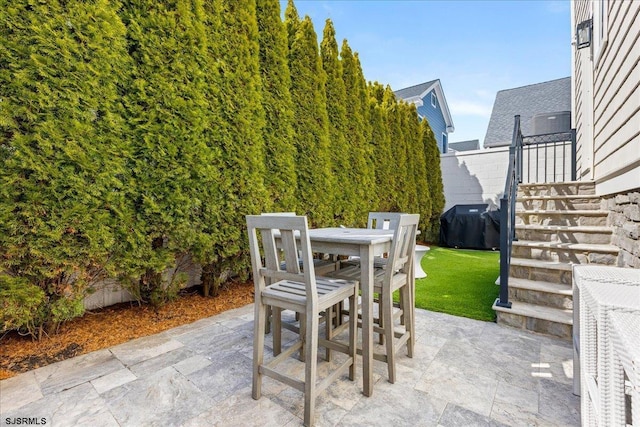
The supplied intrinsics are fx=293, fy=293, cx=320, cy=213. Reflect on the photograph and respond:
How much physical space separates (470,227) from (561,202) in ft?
11.2

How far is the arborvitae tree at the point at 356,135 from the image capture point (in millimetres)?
5262

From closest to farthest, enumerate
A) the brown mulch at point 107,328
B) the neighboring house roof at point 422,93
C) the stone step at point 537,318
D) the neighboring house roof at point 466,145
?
1. the brown mulch at point 107,328
2. the stone step at point 537,318
3. the neighboring house roof at point 422,93
4. the neighboring house roof at point 466,145

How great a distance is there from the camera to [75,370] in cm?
199

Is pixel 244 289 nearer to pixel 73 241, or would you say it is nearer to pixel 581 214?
pixel 73 241

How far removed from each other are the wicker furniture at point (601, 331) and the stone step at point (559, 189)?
3.38 m

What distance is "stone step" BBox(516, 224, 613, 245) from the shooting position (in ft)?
10.4

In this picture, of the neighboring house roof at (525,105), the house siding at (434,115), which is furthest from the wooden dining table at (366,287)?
the house siding at (434,115)

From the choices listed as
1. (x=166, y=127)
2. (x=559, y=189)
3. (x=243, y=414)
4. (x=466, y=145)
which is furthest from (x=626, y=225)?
(x=466, y=145)

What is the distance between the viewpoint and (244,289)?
12.5ft

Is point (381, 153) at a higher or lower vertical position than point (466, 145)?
lower

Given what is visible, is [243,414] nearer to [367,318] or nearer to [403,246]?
[367,318]

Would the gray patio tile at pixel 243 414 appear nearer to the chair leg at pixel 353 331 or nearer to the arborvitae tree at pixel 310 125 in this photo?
the chair leg at pixel 353 331

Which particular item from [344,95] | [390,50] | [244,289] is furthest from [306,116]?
[390,50]

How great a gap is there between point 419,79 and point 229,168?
13.0 metres
